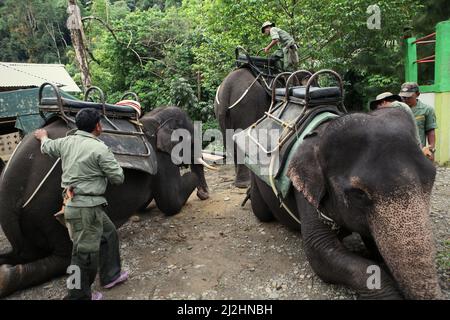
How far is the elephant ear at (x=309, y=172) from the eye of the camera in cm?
278

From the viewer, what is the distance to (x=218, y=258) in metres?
3.86

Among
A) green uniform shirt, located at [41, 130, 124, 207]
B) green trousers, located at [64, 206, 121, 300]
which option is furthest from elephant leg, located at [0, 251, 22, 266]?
green uniform shirt, located at [41, 130, 124, 207]

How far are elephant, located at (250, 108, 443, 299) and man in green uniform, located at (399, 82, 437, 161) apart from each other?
2235mm

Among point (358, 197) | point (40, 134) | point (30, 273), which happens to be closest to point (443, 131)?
point (358, 197)

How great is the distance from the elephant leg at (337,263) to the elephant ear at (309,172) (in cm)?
31

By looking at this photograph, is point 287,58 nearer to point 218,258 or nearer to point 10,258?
point 218,258

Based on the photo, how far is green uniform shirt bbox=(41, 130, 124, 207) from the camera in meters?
2.98

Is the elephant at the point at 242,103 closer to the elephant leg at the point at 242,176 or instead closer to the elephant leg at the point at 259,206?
the elephant leg at the point at 242,176

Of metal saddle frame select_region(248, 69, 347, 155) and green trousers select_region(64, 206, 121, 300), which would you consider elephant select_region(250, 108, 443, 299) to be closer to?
metal saddle frame select_region(248, 69, 347, 155)

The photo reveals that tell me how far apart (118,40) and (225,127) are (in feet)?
30.2

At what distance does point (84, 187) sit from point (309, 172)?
1.67 m

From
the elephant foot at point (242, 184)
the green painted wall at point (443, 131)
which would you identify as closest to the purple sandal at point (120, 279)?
the elephant foot at point (242, 184)

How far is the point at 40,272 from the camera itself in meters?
3.39
